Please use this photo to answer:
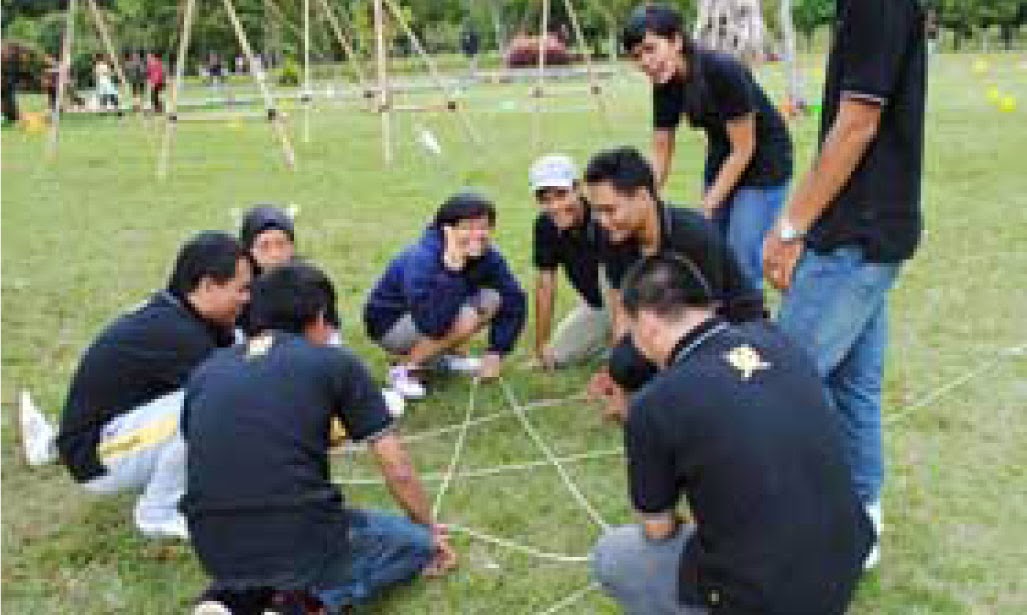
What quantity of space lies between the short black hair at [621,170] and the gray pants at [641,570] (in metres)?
1.03

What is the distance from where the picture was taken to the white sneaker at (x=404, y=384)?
5.11 metres

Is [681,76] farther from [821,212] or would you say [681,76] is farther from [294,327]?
[294,327]

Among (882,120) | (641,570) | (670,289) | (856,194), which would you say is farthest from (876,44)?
(641,570)


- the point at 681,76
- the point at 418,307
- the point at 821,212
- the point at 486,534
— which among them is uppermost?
the point at 681,76

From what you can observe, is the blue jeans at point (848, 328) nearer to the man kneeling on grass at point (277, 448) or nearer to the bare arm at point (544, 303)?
the man kneeling on grass at point (277, 448)

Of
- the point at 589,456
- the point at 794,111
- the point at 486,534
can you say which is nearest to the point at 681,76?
the point at 589,456

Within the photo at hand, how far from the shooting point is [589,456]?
4445mm

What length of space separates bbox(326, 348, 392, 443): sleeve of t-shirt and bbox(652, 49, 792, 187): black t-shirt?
2.06 m

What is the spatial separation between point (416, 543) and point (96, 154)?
13.0m

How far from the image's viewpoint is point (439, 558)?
3561mm

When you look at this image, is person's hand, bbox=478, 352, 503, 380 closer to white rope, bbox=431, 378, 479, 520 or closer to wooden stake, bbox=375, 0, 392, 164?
white rope, bbox=431, 378, 479, 520

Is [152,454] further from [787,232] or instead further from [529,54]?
[529,54]

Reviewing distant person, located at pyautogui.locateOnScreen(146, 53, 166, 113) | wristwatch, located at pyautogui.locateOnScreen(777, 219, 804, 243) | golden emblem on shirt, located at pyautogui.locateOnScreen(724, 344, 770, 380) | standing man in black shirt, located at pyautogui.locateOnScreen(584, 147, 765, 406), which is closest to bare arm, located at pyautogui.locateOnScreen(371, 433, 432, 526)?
standing man in black shirt, located at pyautogui.locateOnScreen(584, 147, 765, 406)

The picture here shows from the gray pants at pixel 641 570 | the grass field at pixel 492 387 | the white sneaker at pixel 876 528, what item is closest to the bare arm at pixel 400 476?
the grass field at pixel 492 387
